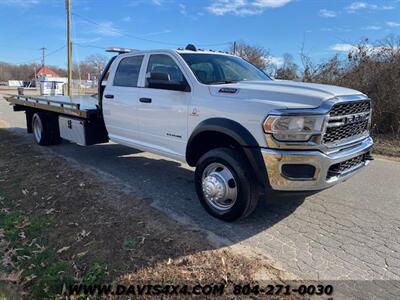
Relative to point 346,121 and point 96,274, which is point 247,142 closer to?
point 346,121

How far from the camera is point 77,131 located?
7379mm

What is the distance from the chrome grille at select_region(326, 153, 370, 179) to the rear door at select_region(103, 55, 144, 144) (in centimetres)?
321

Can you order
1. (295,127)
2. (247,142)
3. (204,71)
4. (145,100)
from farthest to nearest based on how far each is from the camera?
(145,100), (204,71), (247,142), (295,127)

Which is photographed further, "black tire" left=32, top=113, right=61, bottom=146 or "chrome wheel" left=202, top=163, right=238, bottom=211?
"black tire" left=32, top=113, right=61, bottom=146

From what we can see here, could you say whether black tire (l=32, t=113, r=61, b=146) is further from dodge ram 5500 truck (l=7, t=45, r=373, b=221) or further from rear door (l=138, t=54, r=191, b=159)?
rear door (l=138, t=54, r=191, b=159)

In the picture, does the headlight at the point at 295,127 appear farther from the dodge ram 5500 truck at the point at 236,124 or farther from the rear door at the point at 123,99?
the rear door at the point at 123,99

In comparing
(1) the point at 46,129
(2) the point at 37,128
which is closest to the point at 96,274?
(1) the point at 46,129

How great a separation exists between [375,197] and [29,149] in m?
7.62

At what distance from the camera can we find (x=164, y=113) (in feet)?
17.3

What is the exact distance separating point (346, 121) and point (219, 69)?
6.60 feet

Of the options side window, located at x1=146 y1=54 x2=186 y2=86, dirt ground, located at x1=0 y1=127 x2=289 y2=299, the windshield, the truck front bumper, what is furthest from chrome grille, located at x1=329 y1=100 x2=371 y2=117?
side window, located at x1=146 y1=54 x2=186 y2=86

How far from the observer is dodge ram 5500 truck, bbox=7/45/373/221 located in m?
3.80

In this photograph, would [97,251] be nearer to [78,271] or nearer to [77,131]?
[78,271]

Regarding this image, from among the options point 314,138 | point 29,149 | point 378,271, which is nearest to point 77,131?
point 29,149
